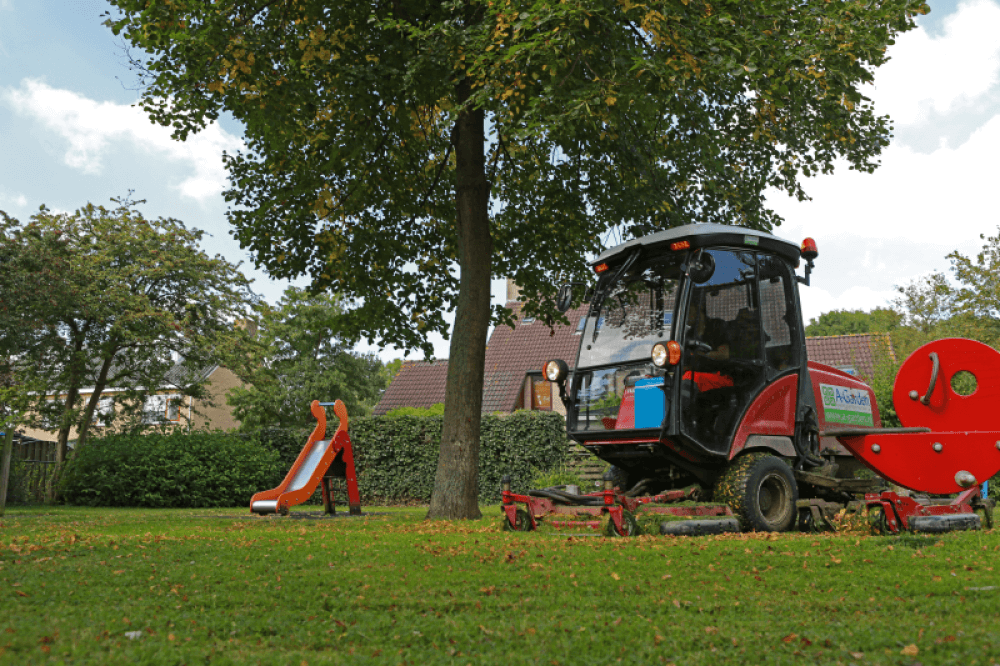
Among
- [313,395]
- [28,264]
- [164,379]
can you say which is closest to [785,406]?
[28,264]

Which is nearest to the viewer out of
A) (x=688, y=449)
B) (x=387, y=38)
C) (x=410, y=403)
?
(x=688, y=449)

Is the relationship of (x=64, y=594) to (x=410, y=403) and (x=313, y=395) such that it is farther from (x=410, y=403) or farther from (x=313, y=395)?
(x=313, y=395)

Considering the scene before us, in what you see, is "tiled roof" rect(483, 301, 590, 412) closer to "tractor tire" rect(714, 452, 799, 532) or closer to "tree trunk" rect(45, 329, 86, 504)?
"tree trunk" rect(45, 329, 86, 504)

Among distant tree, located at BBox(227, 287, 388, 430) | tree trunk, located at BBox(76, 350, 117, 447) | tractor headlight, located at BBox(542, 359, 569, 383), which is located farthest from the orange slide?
distant tree, located at BBox(227, 287, 388, 430)

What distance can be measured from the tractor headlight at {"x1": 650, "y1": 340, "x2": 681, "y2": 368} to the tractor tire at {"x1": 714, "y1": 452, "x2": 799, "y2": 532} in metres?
1.29

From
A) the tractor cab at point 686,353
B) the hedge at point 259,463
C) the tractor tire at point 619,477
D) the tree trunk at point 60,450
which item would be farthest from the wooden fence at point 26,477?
the tractor cab at point 686,353

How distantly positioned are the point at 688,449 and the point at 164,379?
1925 centimetres

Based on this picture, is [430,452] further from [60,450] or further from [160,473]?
[60,450]

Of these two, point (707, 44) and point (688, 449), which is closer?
point (688, 449)

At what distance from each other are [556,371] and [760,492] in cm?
243

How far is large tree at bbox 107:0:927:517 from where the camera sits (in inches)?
376

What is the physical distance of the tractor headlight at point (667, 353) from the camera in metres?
7.83

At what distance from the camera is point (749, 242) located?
8734mm

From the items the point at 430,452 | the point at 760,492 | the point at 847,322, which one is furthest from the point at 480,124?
the point at 847,322
